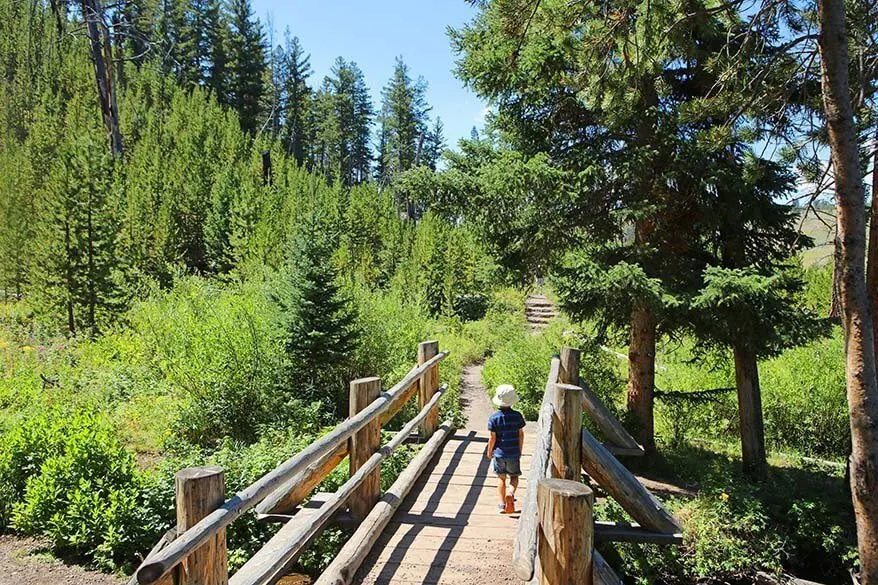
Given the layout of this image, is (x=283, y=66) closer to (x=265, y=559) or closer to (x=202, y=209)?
(x=202, y=209)

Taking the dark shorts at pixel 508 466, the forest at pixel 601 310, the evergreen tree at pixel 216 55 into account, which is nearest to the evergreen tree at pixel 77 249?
the forest at pixel 601 310

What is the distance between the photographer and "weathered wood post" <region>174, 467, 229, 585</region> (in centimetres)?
248

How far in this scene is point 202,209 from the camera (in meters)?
29.3

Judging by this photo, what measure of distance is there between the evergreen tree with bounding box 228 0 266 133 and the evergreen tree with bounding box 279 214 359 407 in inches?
1808

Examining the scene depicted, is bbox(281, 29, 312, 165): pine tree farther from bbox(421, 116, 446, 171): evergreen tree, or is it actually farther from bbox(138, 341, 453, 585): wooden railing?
bbox(138, 341, 453, 585): wooden railing

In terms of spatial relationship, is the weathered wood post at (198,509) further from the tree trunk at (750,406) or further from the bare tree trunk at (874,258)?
the tree trunk at (750,406)

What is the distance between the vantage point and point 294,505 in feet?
17.1

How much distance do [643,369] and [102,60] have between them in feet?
93.8

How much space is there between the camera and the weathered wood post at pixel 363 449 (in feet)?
16.5

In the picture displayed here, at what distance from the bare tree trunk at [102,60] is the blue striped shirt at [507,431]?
27589 mm

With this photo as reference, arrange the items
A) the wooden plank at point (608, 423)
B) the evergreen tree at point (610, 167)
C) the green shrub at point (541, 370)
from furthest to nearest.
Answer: the green shrub at point (541, 370), the evergreen tree at point (610, 167), the wooden plank at point (608, 423)

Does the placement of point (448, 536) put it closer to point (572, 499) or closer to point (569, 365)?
point (572, 499)

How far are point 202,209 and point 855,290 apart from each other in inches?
1166

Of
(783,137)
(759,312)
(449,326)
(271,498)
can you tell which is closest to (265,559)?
(271,498)
